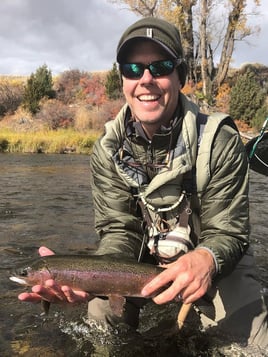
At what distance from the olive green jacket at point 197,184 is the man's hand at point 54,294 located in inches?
18.5

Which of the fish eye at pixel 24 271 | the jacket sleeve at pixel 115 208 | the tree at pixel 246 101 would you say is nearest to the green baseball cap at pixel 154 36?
the jacket sleeve at pixel 115 208

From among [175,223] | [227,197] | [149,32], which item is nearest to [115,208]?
[175,223]

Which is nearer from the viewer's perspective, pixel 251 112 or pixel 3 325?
pixel 3 325

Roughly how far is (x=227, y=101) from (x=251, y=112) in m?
Result: 3.36

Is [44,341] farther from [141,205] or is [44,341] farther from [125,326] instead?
[141,205]

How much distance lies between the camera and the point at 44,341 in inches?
116

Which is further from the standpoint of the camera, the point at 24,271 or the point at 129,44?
the point at 129,44

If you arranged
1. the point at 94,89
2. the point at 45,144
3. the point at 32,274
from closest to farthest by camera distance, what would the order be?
the point at 32,274 < the point at 45,144 < the point at 94,89

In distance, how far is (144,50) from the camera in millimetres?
2662

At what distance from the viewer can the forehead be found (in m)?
2.64

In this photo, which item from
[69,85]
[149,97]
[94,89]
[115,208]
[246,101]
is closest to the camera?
[149,97]

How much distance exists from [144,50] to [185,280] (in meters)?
1.37

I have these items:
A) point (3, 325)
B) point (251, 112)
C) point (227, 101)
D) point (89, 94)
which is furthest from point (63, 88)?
point (3, 325)

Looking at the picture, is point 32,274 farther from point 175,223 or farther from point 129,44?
point 129,44
